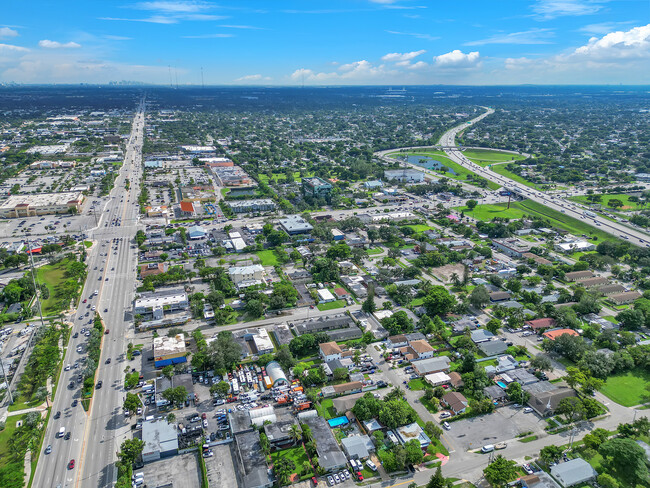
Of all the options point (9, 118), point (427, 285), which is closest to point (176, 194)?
point (427, 285)

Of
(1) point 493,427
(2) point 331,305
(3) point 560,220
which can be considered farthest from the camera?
(3) point 560,220

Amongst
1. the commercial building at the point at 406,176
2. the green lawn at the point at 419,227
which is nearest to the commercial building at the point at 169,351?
the green lawn at the point at 419,227

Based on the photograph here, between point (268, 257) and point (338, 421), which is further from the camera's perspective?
point (268, 257)

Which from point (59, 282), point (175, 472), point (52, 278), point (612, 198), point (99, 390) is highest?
point (612, 198)

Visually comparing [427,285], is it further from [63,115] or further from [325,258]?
[63,115]

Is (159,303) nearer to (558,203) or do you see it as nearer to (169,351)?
(169,351)

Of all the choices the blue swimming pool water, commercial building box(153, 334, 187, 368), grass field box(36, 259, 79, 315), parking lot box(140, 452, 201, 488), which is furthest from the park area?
the blue swimming pool water

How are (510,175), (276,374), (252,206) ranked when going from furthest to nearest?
1. (510,175)
2. (252,206)
3. (276,374)

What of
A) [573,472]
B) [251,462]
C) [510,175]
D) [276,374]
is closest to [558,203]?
[510,175]
